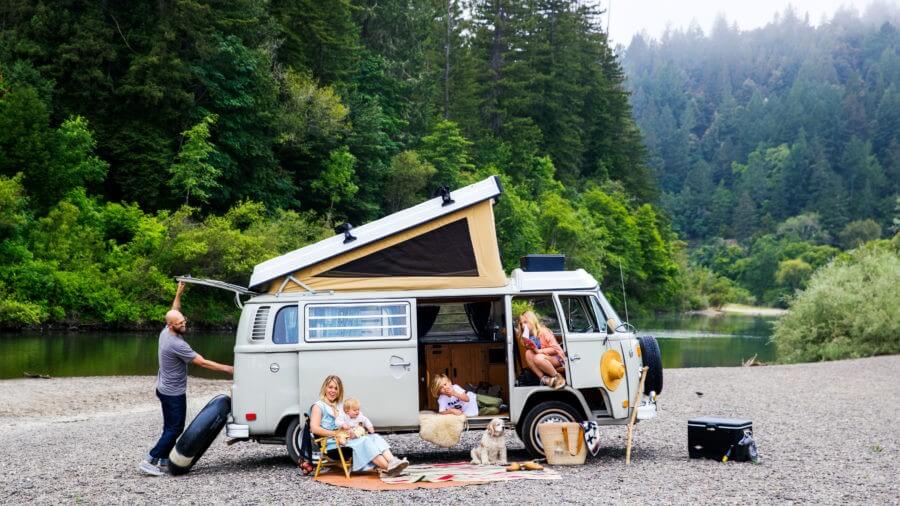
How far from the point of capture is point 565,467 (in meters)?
13.3

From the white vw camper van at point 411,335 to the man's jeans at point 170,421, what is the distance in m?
0.70

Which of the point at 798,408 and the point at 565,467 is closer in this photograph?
the point at 565,467

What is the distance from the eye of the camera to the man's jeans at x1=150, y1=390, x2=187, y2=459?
12992 mm

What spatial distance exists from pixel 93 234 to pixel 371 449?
41449 mm

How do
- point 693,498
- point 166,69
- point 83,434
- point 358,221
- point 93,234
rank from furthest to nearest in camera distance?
point 358,221 < point 166,69 < point 93,234 < point 83,434 < point 693,498

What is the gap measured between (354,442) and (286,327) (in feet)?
6.11

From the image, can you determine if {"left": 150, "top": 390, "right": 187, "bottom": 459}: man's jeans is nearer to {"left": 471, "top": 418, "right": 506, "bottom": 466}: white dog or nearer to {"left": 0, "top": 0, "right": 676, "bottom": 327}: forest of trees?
{"left": 471, "top": 418, "right": 506, "bottom": 466}: white dog

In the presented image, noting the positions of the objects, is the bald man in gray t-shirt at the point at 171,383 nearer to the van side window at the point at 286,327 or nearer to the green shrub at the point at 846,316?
the van side window at the point at 286,327

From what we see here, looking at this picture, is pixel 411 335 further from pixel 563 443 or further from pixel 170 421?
pixel 170 421

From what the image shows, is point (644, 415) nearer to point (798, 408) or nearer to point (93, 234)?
point (798, 408)

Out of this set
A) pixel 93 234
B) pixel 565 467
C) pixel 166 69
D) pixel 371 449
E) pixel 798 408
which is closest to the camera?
pixel 371 449

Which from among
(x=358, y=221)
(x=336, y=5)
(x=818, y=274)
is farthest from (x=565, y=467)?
(x=336, y=5)

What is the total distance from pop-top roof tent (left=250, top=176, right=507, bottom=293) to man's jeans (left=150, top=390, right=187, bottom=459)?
1825 mm

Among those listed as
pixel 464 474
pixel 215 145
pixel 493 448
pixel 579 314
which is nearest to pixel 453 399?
pixel 493 448
